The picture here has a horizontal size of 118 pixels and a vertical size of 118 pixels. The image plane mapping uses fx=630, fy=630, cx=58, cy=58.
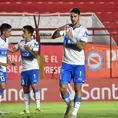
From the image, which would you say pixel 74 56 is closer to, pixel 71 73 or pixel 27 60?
pixel 71 73

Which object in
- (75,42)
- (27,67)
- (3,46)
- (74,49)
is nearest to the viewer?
(75,42)

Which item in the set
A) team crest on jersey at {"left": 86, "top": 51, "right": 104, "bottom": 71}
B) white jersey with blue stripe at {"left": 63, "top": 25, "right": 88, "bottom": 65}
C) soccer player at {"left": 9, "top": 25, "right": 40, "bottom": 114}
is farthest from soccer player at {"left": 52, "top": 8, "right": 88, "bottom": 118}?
team crest on jersey at {"left": 86, "top": 51, "right": 104, "bottom": 71}

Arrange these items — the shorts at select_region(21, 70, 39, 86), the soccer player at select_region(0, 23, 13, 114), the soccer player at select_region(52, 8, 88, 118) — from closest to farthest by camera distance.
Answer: the soccer player at select_region(52, 8, 88, 118) → the soccer player at select_region(0, 23, 13, 114) → the shorts at select_region(21, 70, 39, 86)

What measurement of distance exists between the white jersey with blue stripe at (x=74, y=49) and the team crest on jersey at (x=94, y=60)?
6.90 metres

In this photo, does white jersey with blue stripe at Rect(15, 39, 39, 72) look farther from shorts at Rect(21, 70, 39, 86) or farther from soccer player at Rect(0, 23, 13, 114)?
soccer player at Rect(0, 23, 13, 114)

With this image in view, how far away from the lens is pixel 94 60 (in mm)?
17625

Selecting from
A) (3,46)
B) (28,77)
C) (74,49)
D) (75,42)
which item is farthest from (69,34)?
(28,77)

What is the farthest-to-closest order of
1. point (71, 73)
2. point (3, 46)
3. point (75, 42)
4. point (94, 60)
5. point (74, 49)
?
1. point (94, 60)
2. point (3, 46)
3. point (71, 73)
4. point (74, 49)
5. point (75, 42)

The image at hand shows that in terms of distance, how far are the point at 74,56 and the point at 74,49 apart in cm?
12

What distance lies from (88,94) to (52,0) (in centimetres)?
854

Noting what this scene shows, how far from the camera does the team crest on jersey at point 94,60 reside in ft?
57.9

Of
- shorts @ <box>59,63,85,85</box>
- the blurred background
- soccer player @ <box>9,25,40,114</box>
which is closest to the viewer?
shorts @ <box>59,63,85,85</box>

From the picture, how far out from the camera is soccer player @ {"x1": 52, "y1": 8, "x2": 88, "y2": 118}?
1048 cm

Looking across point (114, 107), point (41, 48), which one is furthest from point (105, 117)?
point (41, 48)
